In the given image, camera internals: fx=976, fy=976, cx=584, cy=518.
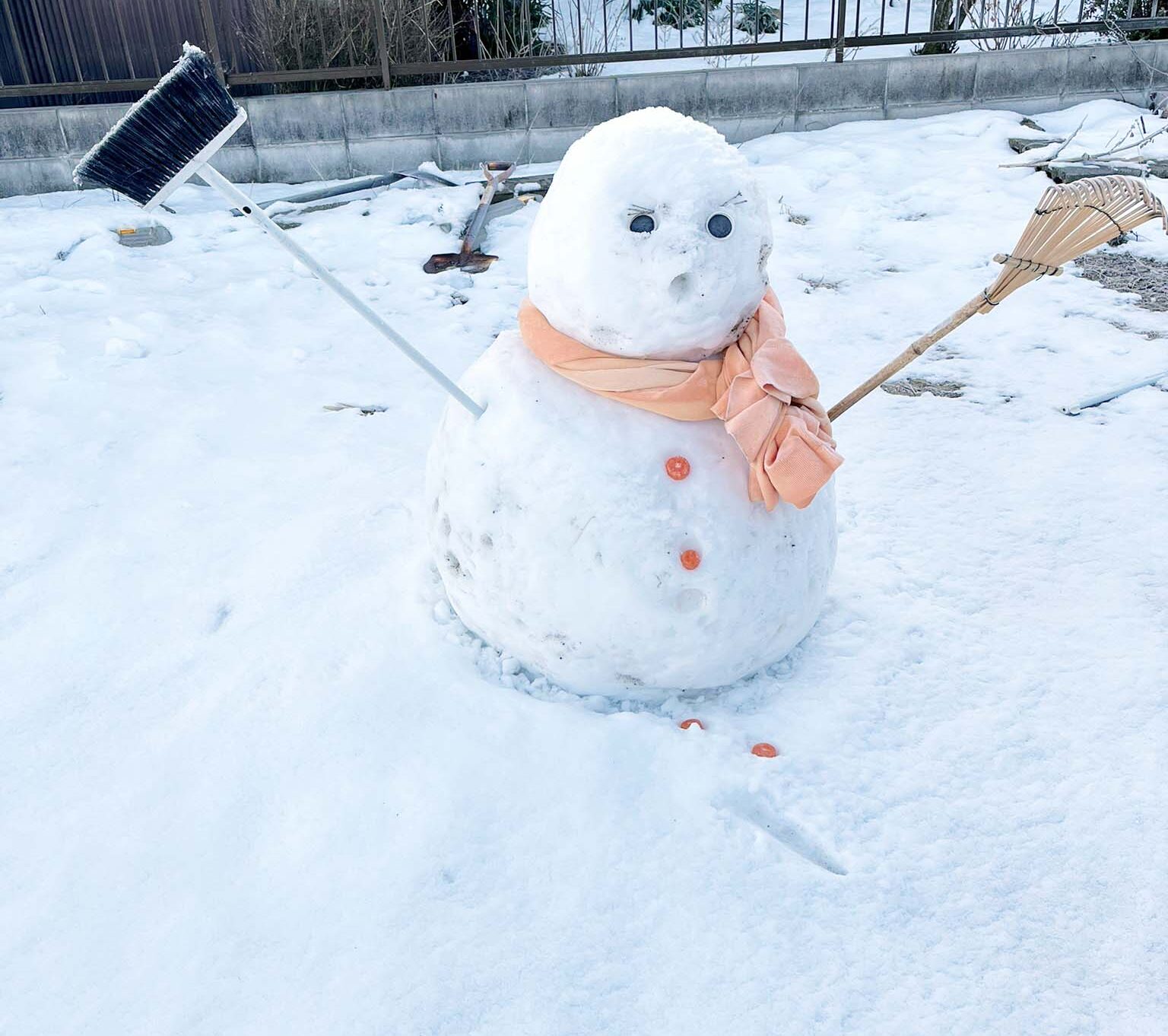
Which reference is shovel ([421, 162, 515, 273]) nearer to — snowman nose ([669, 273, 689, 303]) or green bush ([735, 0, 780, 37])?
snowman nose ([669, 273, 689, 303])

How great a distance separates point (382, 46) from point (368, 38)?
0.75m

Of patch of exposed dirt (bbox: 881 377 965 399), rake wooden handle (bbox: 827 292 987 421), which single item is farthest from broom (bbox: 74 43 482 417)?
patch of exposed dirt (bbox: 881 377 965 399)

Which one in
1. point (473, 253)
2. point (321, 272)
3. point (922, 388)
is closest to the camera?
point (321, 272)

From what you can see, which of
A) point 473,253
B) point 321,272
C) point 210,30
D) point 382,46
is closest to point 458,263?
point 473,253

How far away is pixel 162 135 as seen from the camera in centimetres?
172

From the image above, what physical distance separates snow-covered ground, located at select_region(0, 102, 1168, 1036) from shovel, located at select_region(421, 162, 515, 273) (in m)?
1.42

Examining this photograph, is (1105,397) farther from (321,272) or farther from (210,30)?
(210,30)

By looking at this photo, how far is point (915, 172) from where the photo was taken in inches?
236

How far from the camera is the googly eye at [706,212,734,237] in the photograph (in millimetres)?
1949

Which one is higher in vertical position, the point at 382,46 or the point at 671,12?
the point at 671,12

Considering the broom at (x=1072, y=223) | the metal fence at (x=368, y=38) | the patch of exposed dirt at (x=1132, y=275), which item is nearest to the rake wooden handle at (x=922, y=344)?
the broom at (x=1072, y=223)

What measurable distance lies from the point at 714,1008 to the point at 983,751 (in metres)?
0.92

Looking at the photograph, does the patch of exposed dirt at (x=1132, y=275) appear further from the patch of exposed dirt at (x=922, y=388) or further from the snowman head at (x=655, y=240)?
the snowman head at (x=655, y=240)

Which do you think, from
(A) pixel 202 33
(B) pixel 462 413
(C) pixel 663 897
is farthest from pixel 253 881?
(A) pixel 202 33
